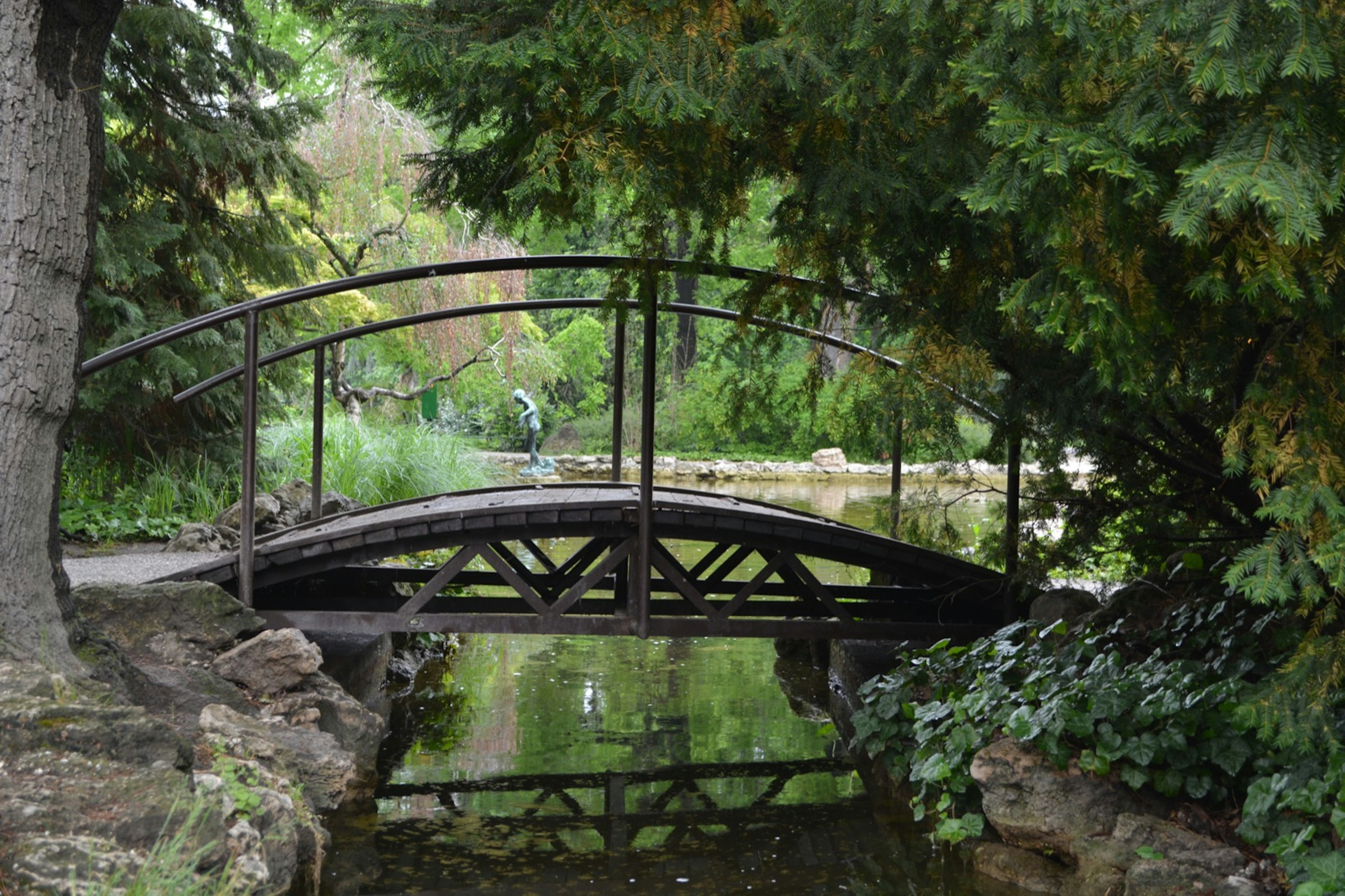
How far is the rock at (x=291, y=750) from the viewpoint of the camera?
4.35 m

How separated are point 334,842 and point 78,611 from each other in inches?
52.5

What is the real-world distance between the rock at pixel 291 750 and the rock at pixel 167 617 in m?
0.54

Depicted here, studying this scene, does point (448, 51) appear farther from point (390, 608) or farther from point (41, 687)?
point (390, 608)

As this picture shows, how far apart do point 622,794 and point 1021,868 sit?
72.3 inches

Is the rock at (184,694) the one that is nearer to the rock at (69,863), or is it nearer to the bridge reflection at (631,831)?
the bridge reflection at (631,831)

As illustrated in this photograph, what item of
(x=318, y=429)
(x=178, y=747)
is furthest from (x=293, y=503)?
(x=178, y=747)

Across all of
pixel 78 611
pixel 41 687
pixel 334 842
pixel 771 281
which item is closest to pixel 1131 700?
pixel 771 281

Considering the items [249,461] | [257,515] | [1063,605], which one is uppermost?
[249,461]

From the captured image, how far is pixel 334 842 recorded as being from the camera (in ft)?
15.1

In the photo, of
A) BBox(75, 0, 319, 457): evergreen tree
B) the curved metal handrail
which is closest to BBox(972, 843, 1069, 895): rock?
the curved metal handrail

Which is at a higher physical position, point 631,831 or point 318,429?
point 318,429

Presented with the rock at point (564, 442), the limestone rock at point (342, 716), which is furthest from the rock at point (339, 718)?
the rock at point (564, 442)

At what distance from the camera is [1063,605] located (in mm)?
5727

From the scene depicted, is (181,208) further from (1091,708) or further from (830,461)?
(830,461)
